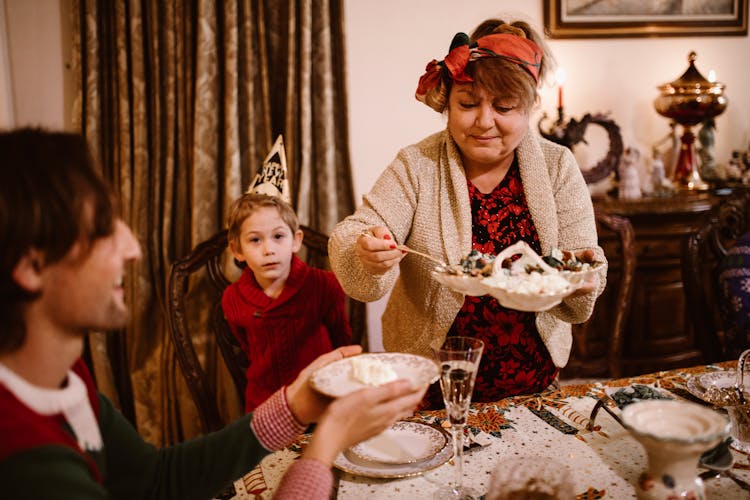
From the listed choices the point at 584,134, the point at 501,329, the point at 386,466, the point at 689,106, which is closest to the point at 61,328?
the point at 386,466

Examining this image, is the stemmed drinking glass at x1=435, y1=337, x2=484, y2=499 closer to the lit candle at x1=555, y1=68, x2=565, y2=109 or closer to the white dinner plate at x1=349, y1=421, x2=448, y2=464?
the white dinner plate at x1=349, y1=421, x2=448, y2=464

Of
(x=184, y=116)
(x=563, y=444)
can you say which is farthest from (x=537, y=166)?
(x=184, y=116)

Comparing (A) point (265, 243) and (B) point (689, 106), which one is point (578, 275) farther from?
(B) point (689, 106)

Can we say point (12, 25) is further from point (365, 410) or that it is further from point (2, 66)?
point (365, 410)

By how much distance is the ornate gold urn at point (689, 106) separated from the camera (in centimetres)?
320

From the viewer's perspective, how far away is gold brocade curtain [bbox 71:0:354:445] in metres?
2.61

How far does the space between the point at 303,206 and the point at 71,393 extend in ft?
6.34

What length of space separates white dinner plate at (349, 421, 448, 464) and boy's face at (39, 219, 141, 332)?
55 cm

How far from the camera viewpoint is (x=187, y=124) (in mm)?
2701

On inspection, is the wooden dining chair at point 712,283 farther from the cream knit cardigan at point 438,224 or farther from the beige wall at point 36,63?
the beige wall at point 36,63

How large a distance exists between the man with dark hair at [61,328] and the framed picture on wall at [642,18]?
112 inches

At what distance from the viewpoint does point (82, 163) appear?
2.76ft

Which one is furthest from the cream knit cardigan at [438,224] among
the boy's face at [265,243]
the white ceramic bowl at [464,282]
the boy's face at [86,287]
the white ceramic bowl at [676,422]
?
the boy's face at [86,287]

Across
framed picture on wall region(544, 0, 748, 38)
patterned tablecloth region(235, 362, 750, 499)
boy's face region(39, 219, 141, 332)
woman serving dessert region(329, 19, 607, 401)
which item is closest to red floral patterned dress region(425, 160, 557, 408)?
woman serving dessert region(329, 19, 607, 401)
